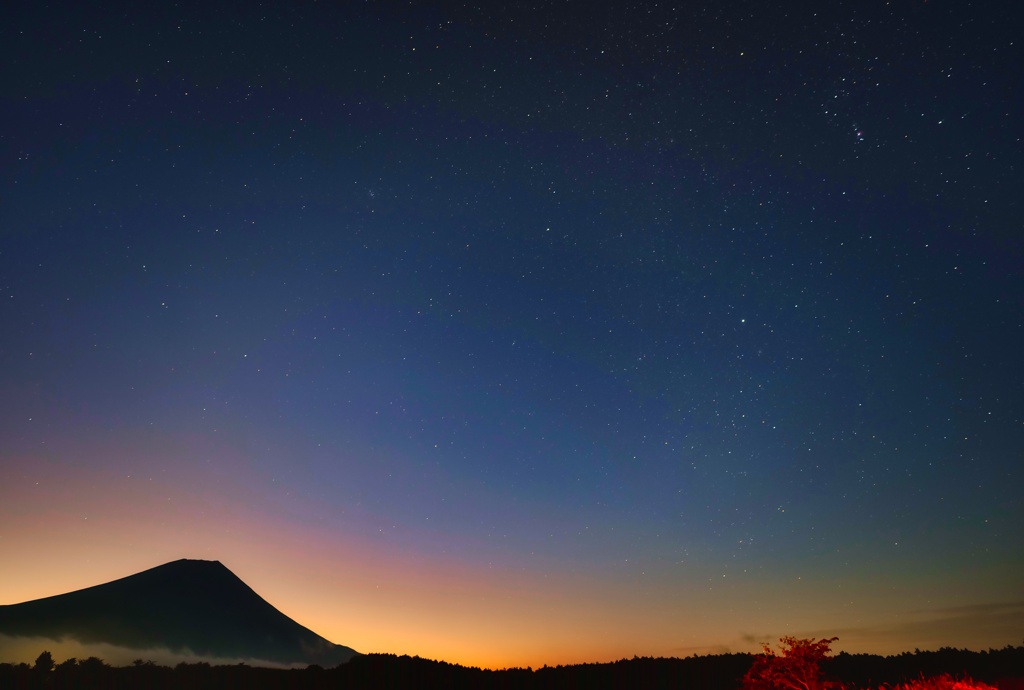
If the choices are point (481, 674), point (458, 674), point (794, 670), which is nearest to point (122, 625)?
point (458, 674)

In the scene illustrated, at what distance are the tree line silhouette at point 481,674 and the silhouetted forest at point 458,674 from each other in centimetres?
9

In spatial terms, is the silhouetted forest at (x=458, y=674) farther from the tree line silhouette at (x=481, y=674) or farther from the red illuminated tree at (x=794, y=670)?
the red illuminated tree at (x=794, y=670)

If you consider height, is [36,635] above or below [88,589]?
below

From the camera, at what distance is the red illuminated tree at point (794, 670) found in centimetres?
2255

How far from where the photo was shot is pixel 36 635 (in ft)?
519

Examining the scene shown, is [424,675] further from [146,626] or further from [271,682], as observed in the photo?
[146,626]

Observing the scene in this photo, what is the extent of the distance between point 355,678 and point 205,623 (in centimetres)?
14189

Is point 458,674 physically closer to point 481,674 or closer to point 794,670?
point 481,674

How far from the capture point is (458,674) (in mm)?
80188

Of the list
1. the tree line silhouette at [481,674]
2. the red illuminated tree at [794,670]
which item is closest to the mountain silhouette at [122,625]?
the tree line silhouette at [481,674]

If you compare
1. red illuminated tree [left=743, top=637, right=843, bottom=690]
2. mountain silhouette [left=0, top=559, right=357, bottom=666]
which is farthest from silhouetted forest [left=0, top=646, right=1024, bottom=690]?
mountain silhouette [left=0, top=559, right=357, bottom=666]

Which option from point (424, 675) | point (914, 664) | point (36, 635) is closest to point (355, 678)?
point (424, 675)

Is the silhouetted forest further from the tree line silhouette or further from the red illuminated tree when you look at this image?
the red illuminated tree

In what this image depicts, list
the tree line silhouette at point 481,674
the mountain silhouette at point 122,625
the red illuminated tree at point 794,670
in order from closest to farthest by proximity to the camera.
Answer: the red illuminated tree at point 794,670
the tree line silhouette at point 481,674
the mountain silhouette at point 122,625
